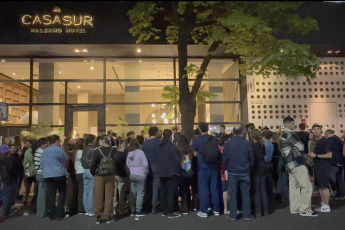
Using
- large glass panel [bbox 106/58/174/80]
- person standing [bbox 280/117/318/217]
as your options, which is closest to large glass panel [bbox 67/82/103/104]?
large glass panel [bbox 106/58/174/80]

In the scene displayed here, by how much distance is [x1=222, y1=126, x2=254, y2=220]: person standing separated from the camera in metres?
6.72

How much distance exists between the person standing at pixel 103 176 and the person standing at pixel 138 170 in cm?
59

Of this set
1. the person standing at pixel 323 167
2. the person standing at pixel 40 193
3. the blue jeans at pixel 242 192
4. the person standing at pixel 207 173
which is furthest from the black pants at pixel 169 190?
the person standing at pixel 323 167

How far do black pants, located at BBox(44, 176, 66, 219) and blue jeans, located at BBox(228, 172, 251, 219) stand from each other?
3.75m

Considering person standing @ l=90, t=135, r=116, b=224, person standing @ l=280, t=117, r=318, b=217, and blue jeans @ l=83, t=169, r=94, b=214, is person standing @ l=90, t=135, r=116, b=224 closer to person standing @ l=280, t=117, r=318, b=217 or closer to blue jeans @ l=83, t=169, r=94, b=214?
blue jeans @ l=83, t=169, r=94, b=214

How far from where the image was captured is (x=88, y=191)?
24.4 ft

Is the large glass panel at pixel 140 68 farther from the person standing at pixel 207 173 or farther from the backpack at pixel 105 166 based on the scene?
the backpack at pixel 105 166

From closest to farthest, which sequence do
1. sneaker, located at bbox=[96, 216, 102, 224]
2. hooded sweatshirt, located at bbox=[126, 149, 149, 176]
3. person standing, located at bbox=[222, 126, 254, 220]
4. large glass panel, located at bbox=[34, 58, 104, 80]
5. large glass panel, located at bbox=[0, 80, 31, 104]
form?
person standing, located at bbox=[222, 126, 254, 220] < sneaker, located at bbox=[96, 216, 102, 224] < hooded sweatshirt, located at bbox=[126, 149, 149, 176] < large glass panel, located at bbox=[0, 80, 31, 104] < large glass panel, located at bbox=[34, 58, 104, 80]

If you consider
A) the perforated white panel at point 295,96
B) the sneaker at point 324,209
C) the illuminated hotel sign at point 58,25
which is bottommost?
the sneaker at point 324,209

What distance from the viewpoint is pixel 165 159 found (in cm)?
715

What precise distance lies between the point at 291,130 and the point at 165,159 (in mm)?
2871

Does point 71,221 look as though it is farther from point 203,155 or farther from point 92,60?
point 92,60

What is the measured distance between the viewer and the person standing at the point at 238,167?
6719mm

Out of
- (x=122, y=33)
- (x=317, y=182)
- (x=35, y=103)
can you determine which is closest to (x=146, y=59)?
(x=122, y=33)
